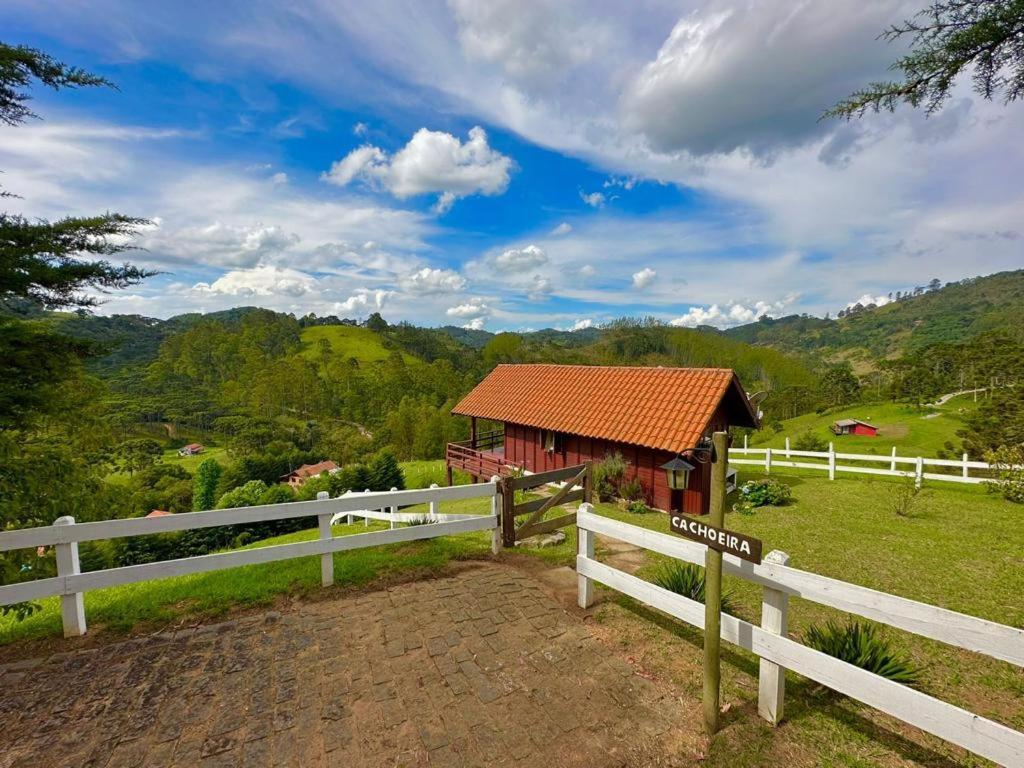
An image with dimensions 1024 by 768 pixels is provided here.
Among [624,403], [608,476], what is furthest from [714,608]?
[624,403]

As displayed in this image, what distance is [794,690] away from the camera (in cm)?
384

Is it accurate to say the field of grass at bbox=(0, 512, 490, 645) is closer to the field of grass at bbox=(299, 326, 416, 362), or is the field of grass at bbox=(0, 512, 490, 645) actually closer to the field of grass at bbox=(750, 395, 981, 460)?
the field of grass at bbox=(750, 395, 981, 460)

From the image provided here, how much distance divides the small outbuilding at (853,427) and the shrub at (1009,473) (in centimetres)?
4400

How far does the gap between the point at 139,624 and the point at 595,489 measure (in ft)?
38.7

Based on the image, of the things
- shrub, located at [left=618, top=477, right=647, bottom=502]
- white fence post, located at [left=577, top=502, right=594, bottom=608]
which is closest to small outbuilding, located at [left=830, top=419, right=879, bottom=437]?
shrub, located at [left=618, top=477, right=647, bottom=502]

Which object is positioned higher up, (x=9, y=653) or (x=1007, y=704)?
(x=9, y=653)

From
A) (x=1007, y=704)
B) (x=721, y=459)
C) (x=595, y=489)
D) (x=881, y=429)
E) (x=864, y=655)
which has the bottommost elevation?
(x=881, y=429)

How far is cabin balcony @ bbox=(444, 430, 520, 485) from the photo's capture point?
18234mm

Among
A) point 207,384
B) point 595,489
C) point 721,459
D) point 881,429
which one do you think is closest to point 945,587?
point 721,459

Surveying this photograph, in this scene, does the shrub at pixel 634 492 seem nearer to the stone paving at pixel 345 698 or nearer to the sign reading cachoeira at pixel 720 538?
the stone paving at pixel 345 698

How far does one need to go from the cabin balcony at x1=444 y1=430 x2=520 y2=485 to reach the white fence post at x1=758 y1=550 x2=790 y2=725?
12917mm

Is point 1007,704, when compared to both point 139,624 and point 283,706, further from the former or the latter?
point 139,624

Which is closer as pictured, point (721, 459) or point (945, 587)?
point (721, 459)

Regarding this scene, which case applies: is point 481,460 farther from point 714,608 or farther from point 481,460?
point 714,608
